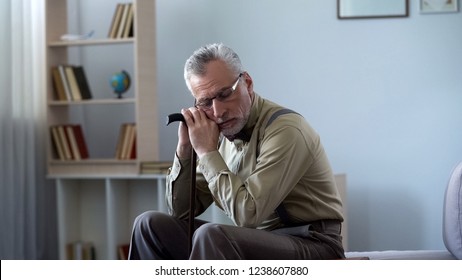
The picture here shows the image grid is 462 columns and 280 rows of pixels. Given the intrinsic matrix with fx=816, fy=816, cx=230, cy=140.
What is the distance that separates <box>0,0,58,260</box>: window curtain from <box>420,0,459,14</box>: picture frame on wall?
2053 millimetres

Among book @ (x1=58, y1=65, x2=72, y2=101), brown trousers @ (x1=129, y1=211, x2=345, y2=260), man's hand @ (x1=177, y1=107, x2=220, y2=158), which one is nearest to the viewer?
brown trousers @ (x1=129, y1=211, x2=345, y2=260)

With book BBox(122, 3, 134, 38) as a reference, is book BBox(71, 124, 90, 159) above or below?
below

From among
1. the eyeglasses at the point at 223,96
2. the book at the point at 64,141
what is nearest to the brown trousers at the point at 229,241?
the eyeglasses at the point at 223,96

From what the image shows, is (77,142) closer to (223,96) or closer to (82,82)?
(82,82)

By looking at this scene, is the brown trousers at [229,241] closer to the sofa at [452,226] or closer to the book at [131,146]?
the sofa at [452,226]

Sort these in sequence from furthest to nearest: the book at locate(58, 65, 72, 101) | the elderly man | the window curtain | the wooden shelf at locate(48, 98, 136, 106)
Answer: the book at locate(58, 65, 72, 101) → the wooden shelf at locate(48, 98, 136, 106) → the window curtain → the elderly man

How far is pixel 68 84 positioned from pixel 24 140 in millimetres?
382

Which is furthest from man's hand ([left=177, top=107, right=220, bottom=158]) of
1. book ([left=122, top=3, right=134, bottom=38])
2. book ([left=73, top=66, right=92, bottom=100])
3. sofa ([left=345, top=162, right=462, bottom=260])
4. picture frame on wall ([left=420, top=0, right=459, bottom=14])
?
picture frame on wall ([left=420, top=0, right=459, bottom=14])

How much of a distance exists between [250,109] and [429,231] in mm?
2301

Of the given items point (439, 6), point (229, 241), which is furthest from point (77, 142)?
point (229, 241)

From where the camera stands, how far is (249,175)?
2.32 meters

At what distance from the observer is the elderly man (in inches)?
84.5

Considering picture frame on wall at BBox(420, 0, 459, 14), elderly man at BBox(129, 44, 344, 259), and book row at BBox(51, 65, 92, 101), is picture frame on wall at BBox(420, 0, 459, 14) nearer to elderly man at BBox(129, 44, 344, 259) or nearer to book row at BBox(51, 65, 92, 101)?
book row at BBox(51, 65, 92, 101)
